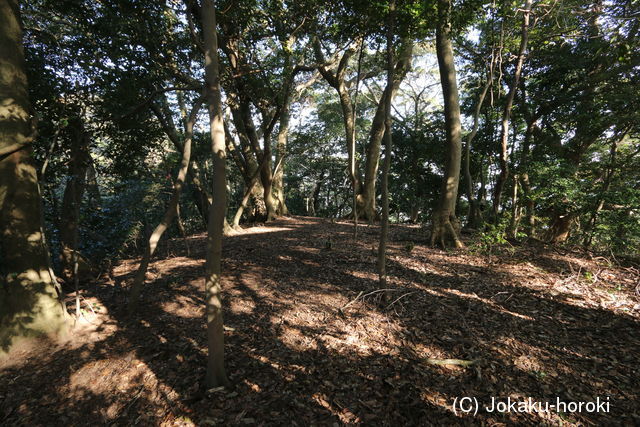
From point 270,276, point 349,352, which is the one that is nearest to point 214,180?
point 349,352

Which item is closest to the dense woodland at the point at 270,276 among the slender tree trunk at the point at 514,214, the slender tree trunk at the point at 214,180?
the slender tree trunk at the point at 214,180

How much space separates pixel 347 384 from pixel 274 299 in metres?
2.32

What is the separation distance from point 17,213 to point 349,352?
17.2 feet

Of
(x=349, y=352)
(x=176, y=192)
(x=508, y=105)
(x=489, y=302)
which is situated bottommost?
(x=349, y=352)

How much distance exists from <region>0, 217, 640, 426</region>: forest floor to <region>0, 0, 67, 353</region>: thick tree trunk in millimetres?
482

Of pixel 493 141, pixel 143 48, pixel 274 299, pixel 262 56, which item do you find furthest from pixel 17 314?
pixel 493 141

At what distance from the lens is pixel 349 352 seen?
378 centimetres

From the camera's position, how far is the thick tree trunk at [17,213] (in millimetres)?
3707

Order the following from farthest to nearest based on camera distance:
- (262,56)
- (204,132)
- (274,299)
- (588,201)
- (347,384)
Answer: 1. (204,132)
2. (262,56)
3. (588,201)
4. (274,299)
5. (347,384)

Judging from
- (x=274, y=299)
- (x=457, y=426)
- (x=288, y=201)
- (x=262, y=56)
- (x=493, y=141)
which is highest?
(x=262, y=56)

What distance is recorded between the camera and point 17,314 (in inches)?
155

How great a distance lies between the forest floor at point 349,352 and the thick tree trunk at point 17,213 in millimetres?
482

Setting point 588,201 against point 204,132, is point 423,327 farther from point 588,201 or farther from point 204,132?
point 204,132

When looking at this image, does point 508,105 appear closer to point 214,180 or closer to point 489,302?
point 489,302
